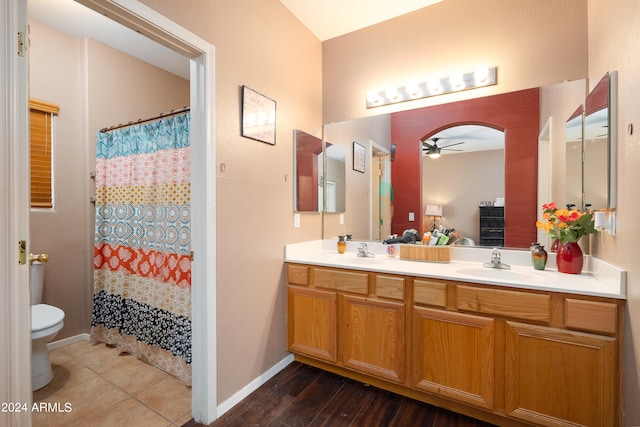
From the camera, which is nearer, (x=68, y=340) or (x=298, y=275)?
(x=298, y=275)

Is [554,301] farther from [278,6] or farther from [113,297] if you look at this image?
[113,297]

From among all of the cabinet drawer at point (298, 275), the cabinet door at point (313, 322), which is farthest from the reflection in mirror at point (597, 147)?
the cabinet drawer at point (298, 275)

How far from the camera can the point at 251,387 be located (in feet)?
6.09

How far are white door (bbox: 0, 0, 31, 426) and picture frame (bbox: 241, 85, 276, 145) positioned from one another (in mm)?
985

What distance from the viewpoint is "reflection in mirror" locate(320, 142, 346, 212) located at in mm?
2521

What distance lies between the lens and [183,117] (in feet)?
6.51

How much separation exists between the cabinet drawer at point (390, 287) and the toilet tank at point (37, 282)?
249 cm

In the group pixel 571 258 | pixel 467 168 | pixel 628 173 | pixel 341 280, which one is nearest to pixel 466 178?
pixel 467 168

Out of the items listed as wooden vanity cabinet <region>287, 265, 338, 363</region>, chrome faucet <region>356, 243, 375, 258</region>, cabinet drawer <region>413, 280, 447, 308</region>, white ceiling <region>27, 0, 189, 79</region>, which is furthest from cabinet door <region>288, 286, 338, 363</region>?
white ceiling <region>27, 0, 189, 79</region>

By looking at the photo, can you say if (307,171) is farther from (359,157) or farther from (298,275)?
(298,275)

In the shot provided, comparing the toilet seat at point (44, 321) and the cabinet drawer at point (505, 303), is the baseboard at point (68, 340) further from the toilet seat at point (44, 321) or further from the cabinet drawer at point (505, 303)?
the cabinet drawer at point (505, 303)

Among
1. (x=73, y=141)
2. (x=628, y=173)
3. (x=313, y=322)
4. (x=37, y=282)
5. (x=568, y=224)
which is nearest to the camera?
(x=628, y=173)

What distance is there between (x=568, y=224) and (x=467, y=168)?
0.66 meters

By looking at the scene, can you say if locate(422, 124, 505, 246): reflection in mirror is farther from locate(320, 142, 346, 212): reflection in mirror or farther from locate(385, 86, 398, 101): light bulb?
locate(320, 142, 346, 212): reflection in mirror
